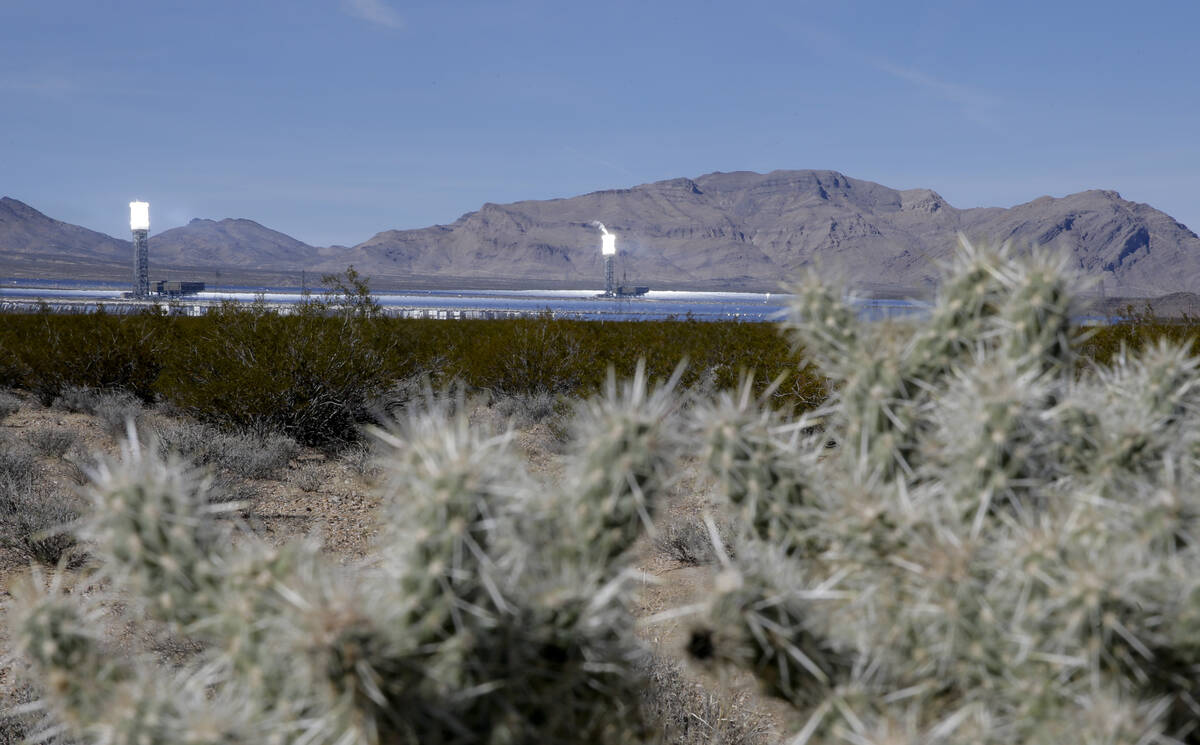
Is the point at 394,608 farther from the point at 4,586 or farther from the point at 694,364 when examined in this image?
the point at 694,364

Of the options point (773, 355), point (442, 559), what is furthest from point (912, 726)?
point (773, 355)

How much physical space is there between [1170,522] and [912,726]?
0.75 m

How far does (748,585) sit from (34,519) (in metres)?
7.94

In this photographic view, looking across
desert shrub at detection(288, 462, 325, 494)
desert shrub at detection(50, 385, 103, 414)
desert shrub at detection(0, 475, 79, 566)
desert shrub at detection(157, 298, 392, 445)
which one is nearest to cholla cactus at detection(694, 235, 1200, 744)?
desert shrub at detection(0, 475, 79, 566)

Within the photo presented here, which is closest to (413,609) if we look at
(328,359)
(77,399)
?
(328,359)

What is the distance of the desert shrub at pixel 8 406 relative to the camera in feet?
44.5

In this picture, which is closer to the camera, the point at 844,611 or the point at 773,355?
the point at 844,611

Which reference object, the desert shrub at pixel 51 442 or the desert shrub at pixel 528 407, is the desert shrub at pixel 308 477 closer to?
the desert shrub at pixel 51 442

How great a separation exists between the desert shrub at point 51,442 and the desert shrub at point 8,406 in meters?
2.20

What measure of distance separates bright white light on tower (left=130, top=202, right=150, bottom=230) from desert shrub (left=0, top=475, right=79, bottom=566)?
8815 centimetres

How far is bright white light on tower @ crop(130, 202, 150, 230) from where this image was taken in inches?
3418

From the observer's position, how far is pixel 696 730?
15.3 feet

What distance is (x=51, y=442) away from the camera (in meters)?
11.3

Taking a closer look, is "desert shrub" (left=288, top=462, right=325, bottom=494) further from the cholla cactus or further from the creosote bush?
the cholla cactus
